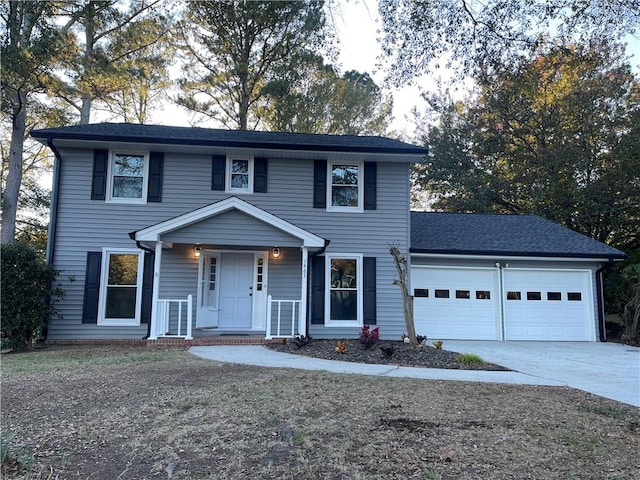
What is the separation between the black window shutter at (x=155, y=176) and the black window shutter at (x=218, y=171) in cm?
123

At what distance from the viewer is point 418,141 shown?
69.7ft

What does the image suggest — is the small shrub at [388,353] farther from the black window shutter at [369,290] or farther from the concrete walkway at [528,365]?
the black window shutter at [369,290]

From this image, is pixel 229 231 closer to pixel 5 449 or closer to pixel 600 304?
pixel 5 449

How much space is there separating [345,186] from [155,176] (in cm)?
467

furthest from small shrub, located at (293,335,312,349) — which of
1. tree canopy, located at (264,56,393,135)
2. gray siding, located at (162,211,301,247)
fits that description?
tree canopy, located at (264,56,393,135)

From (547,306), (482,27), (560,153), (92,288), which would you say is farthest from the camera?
(560,153)

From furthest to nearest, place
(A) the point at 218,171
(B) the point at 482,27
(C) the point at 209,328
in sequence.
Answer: (A) the point at 218,171, (C) the point at 209,328, (B) the point at 482,27

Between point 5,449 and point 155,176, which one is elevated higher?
point 155,176

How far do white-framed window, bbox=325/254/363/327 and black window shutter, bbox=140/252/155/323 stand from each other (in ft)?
13.6

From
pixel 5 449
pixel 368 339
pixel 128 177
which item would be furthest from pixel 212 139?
pixel 5 449

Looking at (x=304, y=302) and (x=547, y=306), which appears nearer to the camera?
(x=304, y=302)

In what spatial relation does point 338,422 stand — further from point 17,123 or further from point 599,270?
point 17,123

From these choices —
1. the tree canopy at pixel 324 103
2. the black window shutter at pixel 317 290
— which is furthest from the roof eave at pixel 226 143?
the tree canopy at pixel 324 103

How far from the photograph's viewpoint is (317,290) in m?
10.3
